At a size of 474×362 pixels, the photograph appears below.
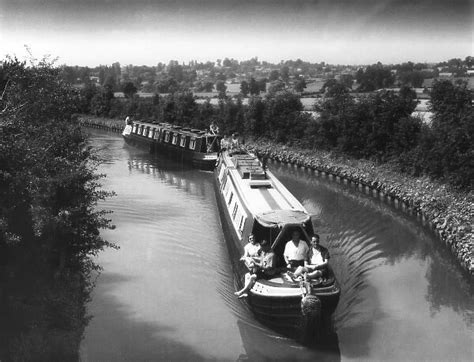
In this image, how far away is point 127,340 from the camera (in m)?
10.5

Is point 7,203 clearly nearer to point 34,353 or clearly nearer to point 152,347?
point 34,353

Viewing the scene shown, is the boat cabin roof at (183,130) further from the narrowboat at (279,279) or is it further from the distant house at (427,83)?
the distant house at (427,83)

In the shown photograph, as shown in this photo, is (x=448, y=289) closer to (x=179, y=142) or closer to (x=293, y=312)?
(x=293, y=312)

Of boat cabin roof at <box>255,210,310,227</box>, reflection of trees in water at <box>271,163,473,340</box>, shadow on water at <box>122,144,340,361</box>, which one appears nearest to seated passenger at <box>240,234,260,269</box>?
boat cabin roof at <box>255,210,310,227</box>

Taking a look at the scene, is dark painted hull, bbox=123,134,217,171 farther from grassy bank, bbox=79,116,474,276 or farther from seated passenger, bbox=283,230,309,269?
seated passenger, bbox=283,230,309,269

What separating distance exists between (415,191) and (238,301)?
11.9 m

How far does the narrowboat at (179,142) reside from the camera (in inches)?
1205

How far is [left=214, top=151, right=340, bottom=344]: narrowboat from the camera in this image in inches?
388

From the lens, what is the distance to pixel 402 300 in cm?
1275

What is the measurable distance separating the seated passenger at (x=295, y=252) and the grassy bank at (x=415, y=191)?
5.93m

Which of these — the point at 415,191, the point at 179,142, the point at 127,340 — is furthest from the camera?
the point at 179,142

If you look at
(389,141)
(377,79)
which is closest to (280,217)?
(389,141)

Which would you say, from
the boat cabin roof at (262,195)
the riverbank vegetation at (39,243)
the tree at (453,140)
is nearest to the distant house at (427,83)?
the tree at (453,140)

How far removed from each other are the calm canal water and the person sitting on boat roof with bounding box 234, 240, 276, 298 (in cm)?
105
